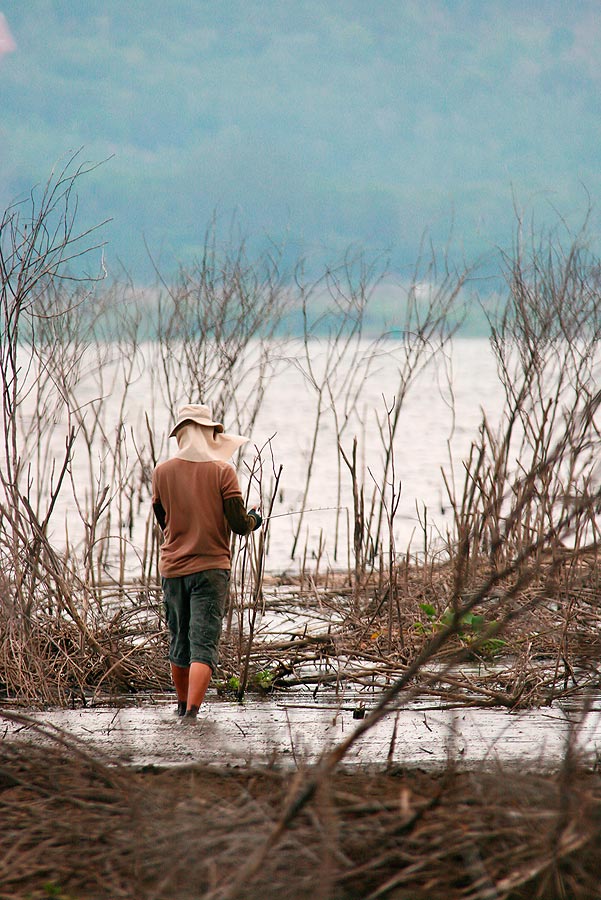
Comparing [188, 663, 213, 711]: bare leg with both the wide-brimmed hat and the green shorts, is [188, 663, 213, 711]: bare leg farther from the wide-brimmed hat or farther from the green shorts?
the wide-brimmed hat

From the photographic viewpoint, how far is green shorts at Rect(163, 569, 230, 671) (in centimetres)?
408

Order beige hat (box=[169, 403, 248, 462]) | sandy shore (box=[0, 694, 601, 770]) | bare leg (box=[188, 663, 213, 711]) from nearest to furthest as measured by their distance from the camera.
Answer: sandy shore (box=[0, 694, 601, 770]), bare leg (box=[188, 663, 213, 711]), beige hat (box=[169, 403, 248, 462])

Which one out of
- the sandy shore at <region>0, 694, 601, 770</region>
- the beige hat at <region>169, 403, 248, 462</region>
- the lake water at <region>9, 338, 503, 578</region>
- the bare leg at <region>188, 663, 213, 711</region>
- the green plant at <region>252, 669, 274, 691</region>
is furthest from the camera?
the lake water at <region>9, 338, 503, 578</region>

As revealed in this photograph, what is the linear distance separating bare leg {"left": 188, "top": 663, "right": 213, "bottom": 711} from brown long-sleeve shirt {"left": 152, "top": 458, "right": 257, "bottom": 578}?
44 cm

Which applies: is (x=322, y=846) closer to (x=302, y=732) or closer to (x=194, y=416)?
(x=302, y=732)

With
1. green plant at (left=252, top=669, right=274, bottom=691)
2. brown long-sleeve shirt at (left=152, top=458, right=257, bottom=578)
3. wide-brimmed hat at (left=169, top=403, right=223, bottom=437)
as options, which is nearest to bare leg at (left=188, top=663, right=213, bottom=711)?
brown long-sleeve shirt at (left=152, top=458, right=257, bottom=578)

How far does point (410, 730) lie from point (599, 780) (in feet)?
4.59

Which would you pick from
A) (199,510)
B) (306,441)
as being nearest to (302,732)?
(199,510)

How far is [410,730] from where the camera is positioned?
12.6 feet

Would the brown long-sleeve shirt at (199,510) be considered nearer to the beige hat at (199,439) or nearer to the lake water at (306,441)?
the beige hat at (199,439)

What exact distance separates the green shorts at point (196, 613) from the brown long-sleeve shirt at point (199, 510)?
55 mm

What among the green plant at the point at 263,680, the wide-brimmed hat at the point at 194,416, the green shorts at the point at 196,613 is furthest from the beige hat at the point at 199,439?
the green plant at the point at 263,680

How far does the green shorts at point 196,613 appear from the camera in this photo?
4.08m

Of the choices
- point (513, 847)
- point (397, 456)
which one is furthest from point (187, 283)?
point (397, 456)
